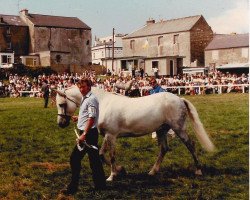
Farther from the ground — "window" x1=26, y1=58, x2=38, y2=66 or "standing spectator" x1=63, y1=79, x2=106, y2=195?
"window" x1=26, y1=58, x2=38, y2=66

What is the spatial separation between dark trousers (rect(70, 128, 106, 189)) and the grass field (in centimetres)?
24

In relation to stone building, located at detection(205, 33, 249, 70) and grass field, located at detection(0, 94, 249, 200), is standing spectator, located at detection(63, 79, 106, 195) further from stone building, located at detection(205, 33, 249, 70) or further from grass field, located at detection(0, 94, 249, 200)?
stone building, located at detection(205, 33, 249, 70)

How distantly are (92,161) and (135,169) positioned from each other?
6.42 feet

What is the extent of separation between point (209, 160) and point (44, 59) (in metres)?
66.0

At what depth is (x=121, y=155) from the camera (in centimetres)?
1145

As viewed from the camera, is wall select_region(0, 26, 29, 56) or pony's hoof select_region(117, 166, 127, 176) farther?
wall select_region(0, 26, 29, 56)

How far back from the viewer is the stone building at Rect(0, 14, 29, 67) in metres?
80.1

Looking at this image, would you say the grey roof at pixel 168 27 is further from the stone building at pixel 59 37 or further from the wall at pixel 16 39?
the wall at pixel 16 39

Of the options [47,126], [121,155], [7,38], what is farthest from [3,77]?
[121,155]

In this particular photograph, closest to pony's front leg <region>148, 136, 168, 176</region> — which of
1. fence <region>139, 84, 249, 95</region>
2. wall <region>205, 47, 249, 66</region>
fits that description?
fence <region>139, 84, 249, 95</region>

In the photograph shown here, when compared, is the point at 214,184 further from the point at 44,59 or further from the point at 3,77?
the point at 44,59

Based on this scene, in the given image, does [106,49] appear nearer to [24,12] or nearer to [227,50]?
[24,12]

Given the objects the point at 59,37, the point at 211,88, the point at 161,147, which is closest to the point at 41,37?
the point at 59,37

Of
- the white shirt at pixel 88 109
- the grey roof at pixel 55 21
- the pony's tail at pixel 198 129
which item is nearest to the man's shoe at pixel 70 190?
the white shirt at pixel 88 109
